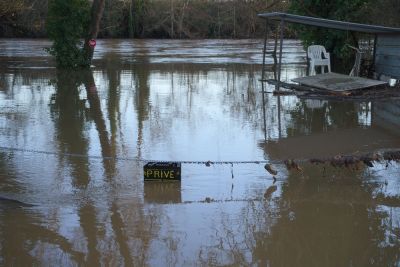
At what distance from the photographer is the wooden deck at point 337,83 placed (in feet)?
45.5

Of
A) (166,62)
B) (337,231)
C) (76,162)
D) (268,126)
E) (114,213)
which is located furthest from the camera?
(166,62)

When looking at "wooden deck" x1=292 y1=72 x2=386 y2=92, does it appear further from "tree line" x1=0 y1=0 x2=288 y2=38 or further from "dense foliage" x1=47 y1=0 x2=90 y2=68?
"tree line" x1=0 y1=0 x2=288 y2=38

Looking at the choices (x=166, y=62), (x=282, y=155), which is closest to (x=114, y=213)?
(x=282, y=155)

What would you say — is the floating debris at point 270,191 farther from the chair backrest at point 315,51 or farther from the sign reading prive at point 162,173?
the chair backrest at point 315,51

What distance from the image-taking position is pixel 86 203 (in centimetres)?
621

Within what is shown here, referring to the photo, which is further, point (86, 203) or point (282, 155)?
point (282, 155)

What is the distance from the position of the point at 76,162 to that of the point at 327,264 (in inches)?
170

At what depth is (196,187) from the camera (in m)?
6.80

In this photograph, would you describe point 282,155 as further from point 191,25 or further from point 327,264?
point 191,25

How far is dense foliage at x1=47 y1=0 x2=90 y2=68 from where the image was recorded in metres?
22.1

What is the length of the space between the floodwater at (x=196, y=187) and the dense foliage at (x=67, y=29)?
8952 millimetres

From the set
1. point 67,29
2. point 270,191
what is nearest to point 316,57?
point 67,29

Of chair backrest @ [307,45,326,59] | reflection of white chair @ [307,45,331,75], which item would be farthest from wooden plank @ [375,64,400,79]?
chair backrest @ [307,45,326,59]

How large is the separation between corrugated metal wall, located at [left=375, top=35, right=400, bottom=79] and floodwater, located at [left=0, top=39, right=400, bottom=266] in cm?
293
